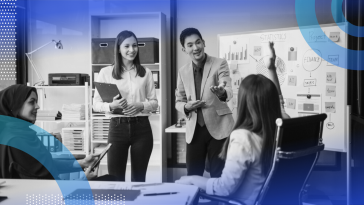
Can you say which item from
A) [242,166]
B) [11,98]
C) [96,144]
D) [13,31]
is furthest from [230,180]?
[13,31]

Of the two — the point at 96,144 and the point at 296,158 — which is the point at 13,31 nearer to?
the point at 96,144

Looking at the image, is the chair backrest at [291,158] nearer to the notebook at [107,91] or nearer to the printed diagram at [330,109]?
the printed diagram at [330,109]

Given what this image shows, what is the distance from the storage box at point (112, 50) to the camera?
8.08 ft

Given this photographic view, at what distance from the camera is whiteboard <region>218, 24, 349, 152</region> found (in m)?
2.12

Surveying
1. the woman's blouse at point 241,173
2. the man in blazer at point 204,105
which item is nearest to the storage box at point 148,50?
the man in blazer at point 204,105

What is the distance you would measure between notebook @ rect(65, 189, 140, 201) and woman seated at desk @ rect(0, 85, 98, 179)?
0.99ft

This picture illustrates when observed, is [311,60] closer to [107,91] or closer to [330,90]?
[330,90]

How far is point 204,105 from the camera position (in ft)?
7.12

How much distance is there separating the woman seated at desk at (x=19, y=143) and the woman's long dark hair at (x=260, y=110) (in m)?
0.77

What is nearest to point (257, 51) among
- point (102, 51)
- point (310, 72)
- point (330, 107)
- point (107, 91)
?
point (310, 72)

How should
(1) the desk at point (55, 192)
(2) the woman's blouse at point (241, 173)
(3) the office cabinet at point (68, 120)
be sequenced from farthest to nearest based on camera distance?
1. (3) the office cabinet at point (68, 120)
2. (2) the woman's blouse at point (241, 173)
3. (1) the desk at point (55, 192)

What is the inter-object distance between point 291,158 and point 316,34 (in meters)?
1.22

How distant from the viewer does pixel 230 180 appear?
4.82ft

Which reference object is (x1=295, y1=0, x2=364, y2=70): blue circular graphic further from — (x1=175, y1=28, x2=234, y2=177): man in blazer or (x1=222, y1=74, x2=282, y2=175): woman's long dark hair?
(x1=222, y1=74, x2=282, y2=175): woman's long dark hair
